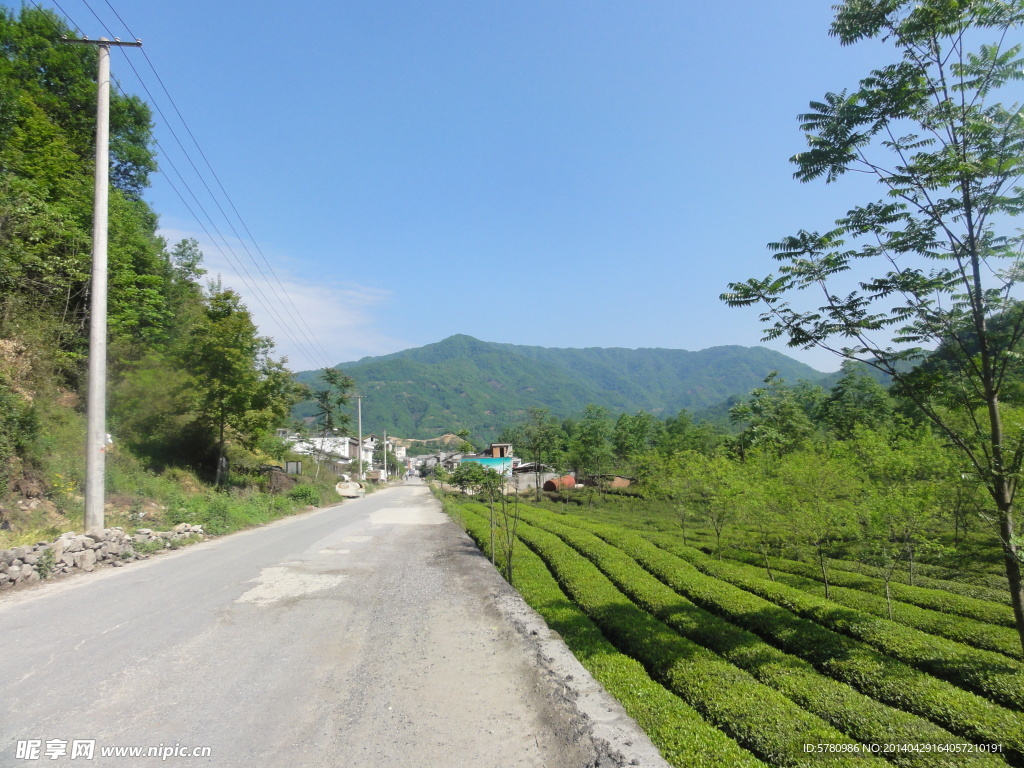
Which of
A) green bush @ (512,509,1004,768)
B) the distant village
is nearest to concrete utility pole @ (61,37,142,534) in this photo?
the distant village

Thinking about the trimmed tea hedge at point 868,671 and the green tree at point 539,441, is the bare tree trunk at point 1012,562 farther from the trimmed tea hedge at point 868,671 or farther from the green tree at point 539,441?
the green tree at point 539,441

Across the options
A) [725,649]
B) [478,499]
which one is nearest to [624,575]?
[725,649]

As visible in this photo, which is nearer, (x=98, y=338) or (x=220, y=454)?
(x=98, y=338)

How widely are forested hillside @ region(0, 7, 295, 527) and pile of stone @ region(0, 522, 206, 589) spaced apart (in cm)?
180

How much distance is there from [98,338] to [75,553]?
4791 mm

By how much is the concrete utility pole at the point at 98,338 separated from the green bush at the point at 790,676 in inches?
458

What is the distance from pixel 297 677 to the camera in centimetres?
527

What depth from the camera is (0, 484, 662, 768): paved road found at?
157 inches

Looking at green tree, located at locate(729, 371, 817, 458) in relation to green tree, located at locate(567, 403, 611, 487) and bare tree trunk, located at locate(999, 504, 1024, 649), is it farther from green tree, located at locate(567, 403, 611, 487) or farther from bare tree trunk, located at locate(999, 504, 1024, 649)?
bare tree trunk, located at locate(999, 504, 1024, 649)

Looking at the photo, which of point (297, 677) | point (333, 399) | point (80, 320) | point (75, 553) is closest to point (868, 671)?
point (297, 677)

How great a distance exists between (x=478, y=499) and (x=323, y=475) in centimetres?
1579

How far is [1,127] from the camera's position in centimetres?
1809

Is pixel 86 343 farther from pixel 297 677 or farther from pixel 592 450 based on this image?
pixel 592 450

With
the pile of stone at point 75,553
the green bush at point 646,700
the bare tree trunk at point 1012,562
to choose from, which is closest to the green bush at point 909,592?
the bare tree trunk at point 1012,562
